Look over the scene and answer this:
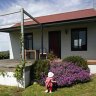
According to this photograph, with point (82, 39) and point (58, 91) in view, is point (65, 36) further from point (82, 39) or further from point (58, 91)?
point (58, 91)

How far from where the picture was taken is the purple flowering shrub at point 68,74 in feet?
33.4

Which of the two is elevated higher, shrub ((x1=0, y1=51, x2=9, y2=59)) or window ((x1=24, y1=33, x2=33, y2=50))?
window ((x1=24, y1=33, x2=33, y2=50))

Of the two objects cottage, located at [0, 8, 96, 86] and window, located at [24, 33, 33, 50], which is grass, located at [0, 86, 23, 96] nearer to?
cottage, located at [0, 8, 96, 86]

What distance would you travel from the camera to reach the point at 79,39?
55.5ft

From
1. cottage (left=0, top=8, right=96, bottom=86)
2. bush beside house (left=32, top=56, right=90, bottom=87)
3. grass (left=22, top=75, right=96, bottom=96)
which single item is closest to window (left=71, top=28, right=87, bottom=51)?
cottage (left=0, top=8, right=96, bottom=86)

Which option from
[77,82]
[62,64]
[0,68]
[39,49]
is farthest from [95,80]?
[39,49]

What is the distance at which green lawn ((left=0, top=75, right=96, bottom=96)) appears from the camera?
915 cm

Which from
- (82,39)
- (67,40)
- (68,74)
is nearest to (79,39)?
(82,39)

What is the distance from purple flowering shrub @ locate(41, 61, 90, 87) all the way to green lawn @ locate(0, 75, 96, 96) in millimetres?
264

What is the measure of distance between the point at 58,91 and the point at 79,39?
790 centimetres

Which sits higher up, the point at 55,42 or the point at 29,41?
→ the point at 29,41

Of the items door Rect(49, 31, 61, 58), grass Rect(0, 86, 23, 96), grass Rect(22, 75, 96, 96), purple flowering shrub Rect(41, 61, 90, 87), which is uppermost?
door Rect(49, 31, 61, 58)

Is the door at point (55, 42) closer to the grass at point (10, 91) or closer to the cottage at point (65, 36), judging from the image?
the cottage at point (65, 36)

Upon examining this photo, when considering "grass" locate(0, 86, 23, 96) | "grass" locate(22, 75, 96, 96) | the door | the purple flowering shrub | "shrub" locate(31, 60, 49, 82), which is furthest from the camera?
the door
